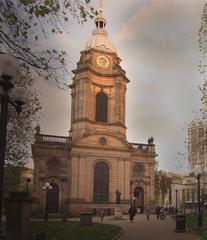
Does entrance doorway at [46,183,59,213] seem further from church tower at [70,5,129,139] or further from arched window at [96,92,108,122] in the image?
arched window at [96,92,108,122]

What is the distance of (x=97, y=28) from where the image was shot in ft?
230

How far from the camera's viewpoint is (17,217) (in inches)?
696

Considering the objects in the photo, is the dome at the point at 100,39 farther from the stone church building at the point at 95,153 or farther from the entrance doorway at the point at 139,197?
the entrance doorway at the point at 139,197

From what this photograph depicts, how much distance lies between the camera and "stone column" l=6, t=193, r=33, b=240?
17391 mm

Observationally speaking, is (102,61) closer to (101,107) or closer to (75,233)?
(101,107)

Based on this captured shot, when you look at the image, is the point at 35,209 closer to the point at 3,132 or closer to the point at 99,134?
the point at 99,134

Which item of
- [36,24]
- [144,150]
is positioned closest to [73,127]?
[144,150]

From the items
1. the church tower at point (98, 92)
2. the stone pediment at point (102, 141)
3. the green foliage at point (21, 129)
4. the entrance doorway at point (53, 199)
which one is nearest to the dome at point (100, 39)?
the church tower at point (98, 92)

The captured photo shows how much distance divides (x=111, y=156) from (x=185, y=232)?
35.5 meters

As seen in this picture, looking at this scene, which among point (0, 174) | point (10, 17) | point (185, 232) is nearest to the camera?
point (0, 174)

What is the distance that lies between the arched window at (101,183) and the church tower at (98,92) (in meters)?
5.13

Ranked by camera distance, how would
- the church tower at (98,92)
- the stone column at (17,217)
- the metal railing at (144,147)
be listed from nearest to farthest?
the stone column at (17,217)
the church tower at (98,92)
the metal railing at (144,147)

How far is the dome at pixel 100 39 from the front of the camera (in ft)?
218

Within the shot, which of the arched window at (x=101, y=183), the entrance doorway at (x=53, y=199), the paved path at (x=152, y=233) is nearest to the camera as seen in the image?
the paved path at (x=152, y=233)
